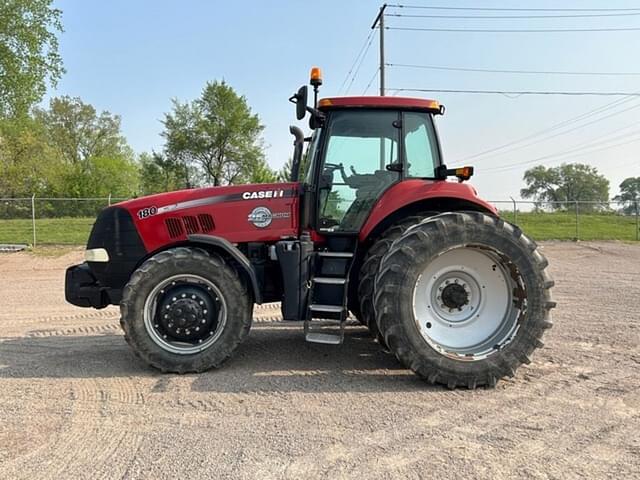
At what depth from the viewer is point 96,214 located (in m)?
19.4


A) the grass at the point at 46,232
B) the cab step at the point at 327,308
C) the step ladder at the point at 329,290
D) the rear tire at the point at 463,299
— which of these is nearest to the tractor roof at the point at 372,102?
the rear tire at the point at 463,299

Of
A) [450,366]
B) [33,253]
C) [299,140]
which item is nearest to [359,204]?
[299,140]

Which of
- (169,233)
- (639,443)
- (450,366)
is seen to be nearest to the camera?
(639,443)

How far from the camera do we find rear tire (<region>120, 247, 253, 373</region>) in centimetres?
422

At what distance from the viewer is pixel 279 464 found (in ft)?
9.03

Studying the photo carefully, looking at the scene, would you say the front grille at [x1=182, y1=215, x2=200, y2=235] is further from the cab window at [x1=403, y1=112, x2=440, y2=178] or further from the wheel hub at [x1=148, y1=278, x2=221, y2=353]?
the cab window at [x1=403, y1=112, x2=440, y2=178]

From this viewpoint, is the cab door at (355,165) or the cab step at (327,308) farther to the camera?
the cab door at (355,165)

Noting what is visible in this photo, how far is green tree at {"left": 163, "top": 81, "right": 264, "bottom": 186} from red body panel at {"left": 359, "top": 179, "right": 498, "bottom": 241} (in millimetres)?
38434

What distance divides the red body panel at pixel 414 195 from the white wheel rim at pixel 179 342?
1.49 meters

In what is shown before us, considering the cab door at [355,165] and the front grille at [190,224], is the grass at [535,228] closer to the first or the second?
the front grille at [190,224]

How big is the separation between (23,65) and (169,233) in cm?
1708

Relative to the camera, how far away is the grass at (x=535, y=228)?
1688 cm

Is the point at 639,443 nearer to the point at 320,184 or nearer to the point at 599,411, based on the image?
the point at 599,411

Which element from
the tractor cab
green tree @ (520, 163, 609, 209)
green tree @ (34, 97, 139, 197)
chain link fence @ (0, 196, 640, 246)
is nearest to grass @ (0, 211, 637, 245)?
chain link fence @ (0, 196, 640, 246)
